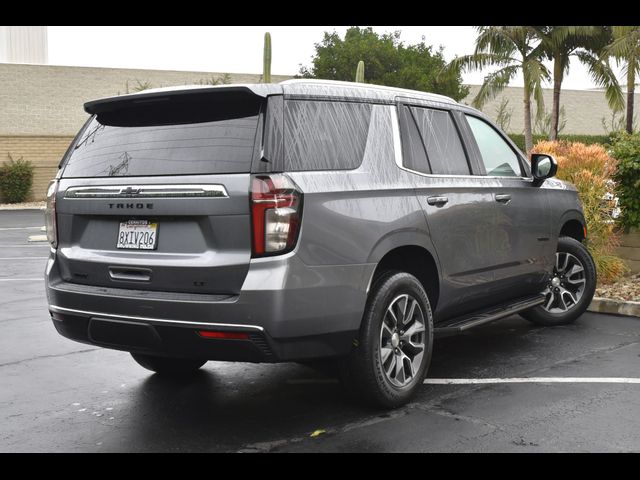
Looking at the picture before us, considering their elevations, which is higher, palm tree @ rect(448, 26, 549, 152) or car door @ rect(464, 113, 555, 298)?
palm tree @ rect(448, 26, 549, 152)

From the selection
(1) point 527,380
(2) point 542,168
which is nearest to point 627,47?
(2) point 542,168

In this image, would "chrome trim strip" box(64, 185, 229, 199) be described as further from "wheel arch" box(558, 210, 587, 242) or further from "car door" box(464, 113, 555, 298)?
"wheel arch" box(558, 210, 587, 242)

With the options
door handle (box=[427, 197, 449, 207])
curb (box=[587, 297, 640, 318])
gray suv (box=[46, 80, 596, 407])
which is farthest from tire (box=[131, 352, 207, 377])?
curb (box=[587, 297, 640, 318])

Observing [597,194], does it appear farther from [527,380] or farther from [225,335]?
[225,335]

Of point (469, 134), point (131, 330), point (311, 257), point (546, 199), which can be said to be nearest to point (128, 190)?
point (131, 330)

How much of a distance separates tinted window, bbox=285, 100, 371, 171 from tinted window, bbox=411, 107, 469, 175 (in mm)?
654

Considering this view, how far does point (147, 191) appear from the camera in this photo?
452 cm

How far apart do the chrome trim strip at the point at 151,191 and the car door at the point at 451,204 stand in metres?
1.47

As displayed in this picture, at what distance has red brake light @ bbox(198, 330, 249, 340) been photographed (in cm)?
426

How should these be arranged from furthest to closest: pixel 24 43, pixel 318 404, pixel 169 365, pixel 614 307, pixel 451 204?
pixel 24 43 < pixel 614 307 < pixel 169 365 < pixel 451 204 < pixel 318 404

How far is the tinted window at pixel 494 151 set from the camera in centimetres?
632

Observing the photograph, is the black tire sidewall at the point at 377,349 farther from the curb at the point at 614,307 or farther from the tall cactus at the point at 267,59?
the tall cactus at the point at 267,59

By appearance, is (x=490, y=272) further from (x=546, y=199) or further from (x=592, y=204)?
(x=592, y=204)

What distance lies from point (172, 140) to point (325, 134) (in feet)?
2.85
